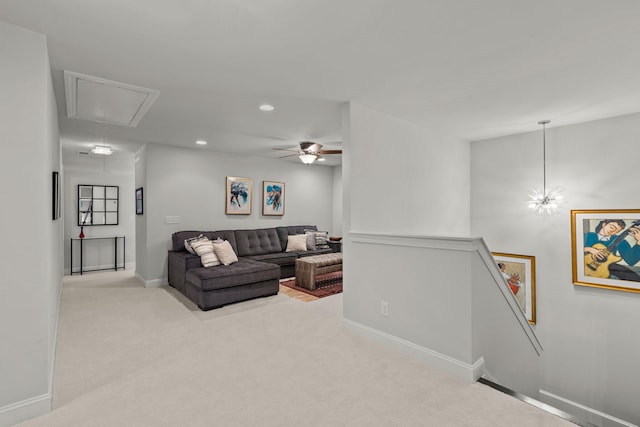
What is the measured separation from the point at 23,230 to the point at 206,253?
269 centimetres

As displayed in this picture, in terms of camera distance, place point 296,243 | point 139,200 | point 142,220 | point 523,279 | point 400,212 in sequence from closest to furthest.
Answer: point 400,212 → point 523,279 → point 142,220 → point 139,200 → point 296,243

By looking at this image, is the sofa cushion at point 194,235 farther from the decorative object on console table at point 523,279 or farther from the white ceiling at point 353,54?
the decorative object on console table at point 523,279

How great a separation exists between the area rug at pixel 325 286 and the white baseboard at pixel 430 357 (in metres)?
1.65

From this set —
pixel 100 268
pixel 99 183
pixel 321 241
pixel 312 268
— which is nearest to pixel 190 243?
pixel 312 268

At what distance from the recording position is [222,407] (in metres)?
1.98

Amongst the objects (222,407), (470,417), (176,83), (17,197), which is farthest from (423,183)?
(17,197)

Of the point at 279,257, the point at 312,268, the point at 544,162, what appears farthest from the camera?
the point at 279,257

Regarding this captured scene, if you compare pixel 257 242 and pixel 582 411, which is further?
pixel 257 242

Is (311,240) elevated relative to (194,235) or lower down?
lower down

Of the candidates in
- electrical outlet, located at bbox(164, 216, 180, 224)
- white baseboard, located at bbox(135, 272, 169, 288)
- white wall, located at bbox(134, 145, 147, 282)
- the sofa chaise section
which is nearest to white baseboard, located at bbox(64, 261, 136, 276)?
white wall, located at bbox(134, 145, 147, 282)

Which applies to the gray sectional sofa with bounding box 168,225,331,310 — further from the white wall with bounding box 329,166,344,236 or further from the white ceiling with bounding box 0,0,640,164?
the white ceiling with bounding box 0,0,640,164

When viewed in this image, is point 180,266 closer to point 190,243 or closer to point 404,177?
→ point 190,243

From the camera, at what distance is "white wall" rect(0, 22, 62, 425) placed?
1827 mm

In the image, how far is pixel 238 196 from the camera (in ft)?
19.9
